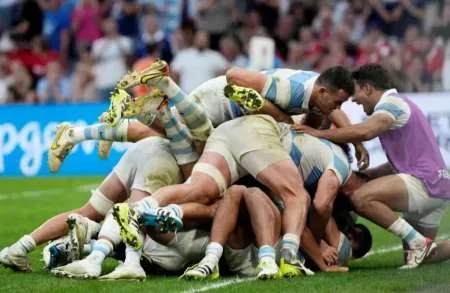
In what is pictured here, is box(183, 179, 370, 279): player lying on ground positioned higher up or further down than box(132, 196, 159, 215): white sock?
further down

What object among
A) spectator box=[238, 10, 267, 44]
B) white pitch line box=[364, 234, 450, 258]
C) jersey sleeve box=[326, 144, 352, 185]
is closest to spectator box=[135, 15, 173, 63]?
spectator box=[238, 10, 267, 44]

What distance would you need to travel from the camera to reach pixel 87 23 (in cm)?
2438

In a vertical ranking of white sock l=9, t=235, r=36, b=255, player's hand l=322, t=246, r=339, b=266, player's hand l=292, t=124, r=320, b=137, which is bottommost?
player's hand l=322, t=246, r=339, b=266

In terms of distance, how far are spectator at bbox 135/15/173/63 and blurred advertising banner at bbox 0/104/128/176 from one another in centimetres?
157

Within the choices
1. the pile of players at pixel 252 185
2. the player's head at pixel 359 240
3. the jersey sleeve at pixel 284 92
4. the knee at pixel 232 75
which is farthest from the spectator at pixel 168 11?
the player's head at pixel 359 240

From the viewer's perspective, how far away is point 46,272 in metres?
10.6

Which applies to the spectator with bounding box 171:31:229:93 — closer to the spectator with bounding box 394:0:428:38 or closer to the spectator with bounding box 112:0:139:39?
the spectator with bounding box 112:0:139:39

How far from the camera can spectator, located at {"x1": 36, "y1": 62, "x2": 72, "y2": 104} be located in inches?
927

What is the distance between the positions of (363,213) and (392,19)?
11908 mm

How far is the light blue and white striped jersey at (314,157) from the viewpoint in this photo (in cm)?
1076

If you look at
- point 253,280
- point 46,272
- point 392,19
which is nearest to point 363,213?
point 253,280

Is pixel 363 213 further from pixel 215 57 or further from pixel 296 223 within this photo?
pixel 215 57

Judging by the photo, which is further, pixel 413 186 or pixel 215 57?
pixel 215 57

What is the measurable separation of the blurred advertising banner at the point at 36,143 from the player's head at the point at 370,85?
35.6 ft
